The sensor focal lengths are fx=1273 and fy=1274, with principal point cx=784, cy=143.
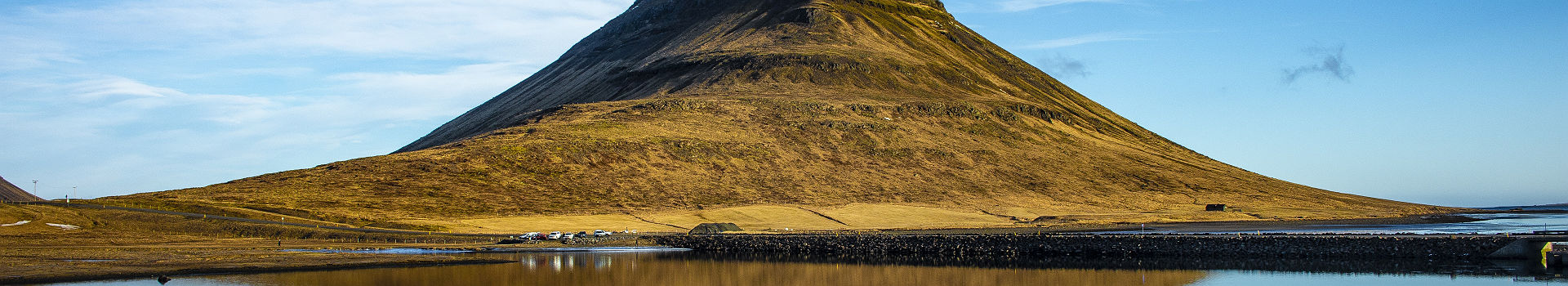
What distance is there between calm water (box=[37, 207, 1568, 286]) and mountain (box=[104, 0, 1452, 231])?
3963cm

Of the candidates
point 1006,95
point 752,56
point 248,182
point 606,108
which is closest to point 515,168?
point 248,182

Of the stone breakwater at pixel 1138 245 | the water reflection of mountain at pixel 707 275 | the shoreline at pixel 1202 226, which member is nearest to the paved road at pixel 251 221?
Answer: the stone breakwater at pixel 1138 245

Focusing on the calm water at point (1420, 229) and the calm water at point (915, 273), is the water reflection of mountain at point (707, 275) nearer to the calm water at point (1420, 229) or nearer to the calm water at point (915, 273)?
the calm water at point (915, 273)

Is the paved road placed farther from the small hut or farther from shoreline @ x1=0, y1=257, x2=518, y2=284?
shoreline @ x1=0, y1=257, x2=518, y2=284

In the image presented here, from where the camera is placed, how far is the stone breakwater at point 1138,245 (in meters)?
58.5

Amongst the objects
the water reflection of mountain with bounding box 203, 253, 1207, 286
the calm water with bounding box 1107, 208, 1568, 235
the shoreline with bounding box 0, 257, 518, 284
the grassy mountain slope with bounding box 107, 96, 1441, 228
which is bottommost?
the water reflection of mountain with bounding box 203, 253, 1207, 286

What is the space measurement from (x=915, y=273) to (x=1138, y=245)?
14.6 m

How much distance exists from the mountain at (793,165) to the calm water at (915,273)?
39.6 metres

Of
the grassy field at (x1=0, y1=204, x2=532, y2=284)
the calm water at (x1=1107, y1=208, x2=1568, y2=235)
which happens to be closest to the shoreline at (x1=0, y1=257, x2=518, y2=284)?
the grassy field at (x1=0, y1=204, x2=532, y2=284)

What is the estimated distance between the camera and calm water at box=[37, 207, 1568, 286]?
160 ft

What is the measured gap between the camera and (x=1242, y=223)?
337ft

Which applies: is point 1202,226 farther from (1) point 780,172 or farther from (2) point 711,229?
(1) point 780,172

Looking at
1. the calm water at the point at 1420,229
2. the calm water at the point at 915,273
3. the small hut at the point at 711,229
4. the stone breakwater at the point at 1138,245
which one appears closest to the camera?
the calm water at the point at 915,273

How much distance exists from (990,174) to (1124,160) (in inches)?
908
